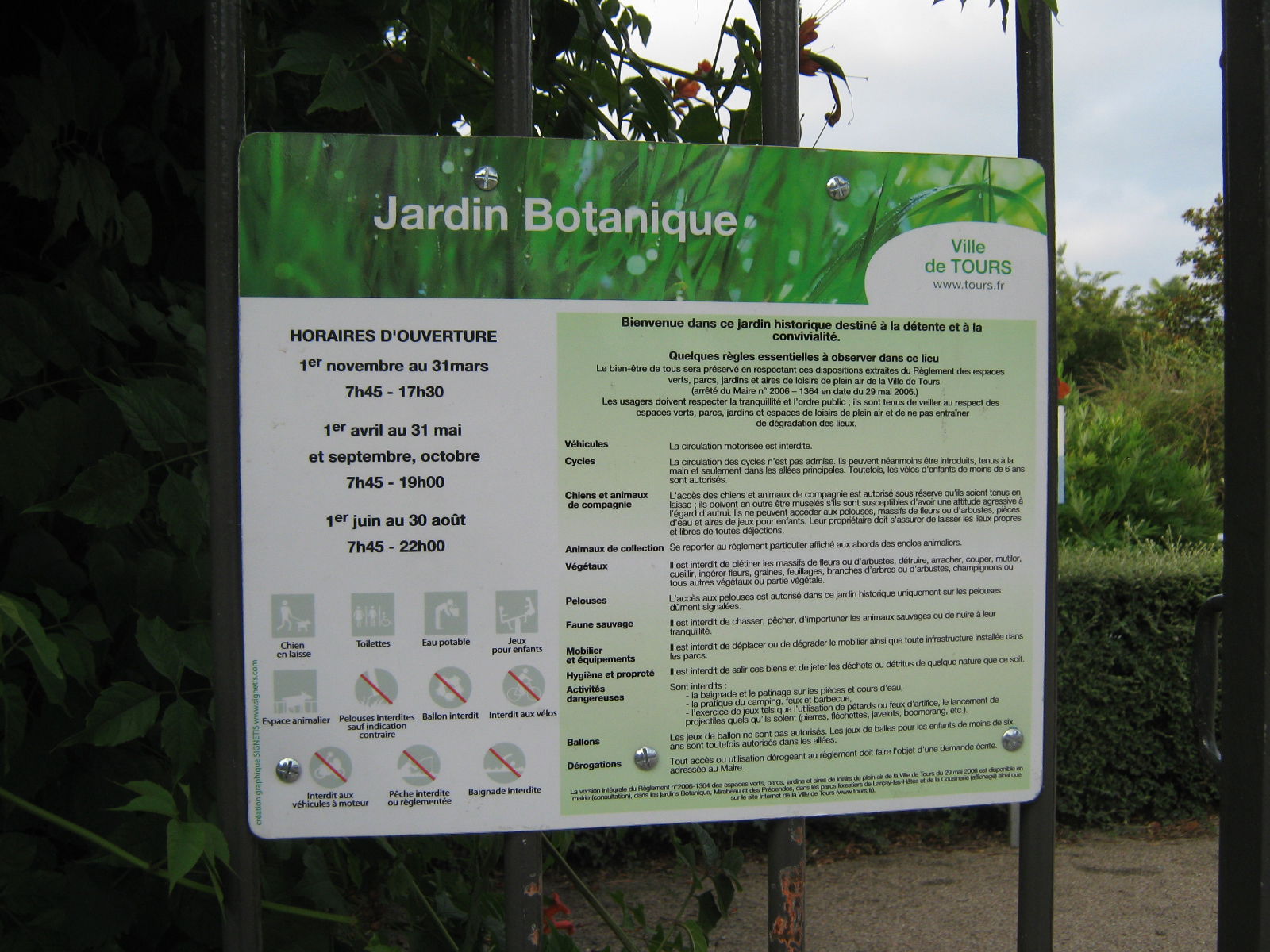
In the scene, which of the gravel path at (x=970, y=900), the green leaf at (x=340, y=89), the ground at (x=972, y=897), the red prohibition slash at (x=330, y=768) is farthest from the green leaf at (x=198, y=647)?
the gravel path at (x=970, y=900)

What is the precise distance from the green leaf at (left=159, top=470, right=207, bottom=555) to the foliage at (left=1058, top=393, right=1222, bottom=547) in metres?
7.79

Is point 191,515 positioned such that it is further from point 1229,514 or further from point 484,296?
point 1229,514

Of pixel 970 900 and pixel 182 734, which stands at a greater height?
pixel 182 734

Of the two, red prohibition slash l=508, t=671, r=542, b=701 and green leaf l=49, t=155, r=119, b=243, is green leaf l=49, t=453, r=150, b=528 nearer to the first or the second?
green leaf l=49, t=155, r=119, b=243

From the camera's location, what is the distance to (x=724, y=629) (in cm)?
147

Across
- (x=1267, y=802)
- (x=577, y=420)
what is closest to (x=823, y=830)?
(x=1267, y=802)

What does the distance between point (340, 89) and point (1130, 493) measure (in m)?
8.72

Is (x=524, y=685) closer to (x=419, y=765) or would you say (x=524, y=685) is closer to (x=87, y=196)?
(x=419, y=765)

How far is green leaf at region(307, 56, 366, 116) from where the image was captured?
4.51 ft

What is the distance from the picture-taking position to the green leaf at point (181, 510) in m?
1.45

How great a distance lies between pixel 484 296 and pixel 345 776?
2.22 ft

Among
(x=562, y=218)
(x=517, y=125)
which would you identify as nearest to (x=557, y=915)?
(x=562, y=218)

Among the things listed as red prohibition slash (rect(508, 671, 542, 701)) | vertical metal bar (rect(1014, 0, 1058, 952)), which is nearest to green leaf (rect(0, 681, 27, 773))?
red prohibition slash (rect(508, 671, 542, 701))

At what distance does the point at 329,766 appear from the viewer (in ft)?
4.74
